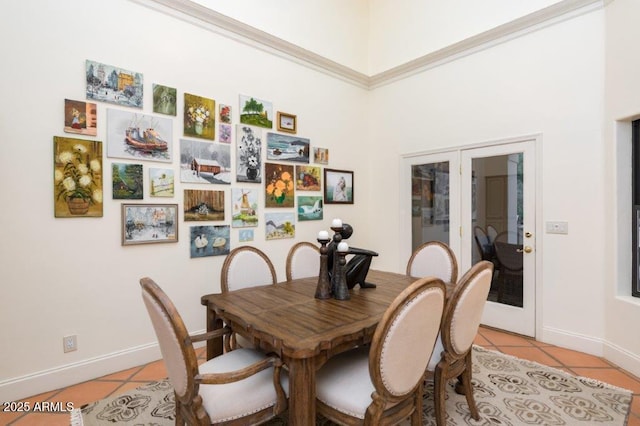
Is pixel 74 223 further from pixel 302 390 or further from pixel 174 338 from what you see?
pixel 302 390

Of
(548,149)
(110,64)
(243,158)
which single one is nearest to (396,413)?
(243,158)

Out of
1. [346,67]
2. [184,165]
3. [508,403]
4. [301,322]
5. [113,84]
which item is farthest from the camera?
[346,67]

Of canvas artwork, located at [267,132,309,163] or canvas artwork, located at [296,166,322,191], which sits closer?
canvas artwork, located at [267,132,309,163]

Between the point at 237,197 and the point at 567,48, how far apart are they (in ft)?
12.0

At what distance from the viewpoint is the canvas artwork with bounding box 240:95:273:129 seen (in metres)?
3.60

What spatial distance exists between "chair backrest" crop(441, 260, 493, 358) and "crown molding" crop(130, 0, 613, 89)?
300 cm

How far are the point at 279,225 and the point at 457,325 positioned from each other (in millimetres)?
2493

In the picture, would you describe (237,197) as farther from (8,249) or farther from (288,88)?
(8,249)

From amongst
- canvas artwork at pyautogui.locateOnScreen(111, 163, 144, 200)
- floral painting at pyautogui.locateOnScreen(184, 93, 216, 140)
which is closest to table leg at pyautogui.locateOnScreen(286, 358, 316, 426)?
canvas artwork at pyautogui.locateOnScreen(111, 163, 144, 200)

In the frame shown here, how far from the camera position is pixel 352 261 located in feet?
7.74

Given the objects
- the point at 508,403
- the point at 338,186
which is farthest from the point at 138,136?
the point at 508,403

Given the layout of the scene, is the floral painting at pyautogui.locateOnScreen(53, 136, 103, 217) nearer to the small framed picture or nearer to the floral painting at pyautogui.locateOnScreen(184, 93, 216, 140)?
the floral painting at pyautogui.locateOnScreen(184, 93, 216, 140)

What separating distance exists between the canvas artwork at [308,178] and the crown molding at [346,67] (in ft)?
4.46

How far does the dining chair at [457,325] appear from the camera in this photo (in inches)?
70.6
